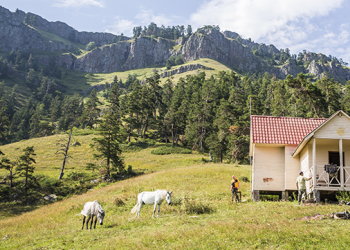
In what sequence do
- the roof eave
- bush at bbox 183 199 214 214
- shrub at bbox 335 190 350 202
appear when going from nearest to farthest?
bush at bbox 183 199 214 214
shrub at bbox 335 190 350 202
the roof eave

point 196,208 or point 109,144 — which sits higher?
point 109,144

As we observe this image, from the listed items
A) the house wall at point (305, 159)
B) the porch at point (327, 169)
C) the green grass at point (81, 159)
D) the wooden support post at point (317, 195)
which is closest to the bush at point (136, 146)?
the green grass at point (81, 159)

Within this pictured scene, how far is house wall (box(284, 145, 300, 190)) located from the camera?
21.7 m

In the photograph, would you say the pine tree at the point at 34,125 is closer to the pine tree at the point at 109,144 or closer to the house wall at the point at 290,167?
the pine tree at the point at 109,144

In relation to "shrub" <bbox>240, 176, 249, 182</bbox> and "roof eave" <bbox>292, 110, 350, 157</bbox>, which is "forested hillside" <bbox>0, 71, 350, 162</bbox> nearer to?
"shrub" <bbox>240, 176, 249, 182</bbox>

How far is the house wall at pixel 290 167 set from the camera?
→ 2172 centimetres

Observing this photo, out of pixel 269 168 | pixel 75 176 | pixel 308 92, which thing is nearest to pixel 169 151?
pixel 75 176

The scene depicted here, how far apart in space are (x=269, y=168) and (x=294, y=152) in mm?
2457

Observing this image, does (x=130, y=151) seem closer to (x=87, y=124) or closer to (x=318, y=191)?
(x=87, y=124)

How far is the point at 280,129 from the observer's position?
75.6 ft

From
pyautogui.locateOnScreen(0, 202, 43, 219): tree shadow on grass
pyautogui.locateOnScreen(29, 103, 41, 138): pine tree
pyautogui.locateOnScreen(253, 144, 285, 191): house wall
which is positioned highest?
pyautogui.locateOnScreen(29, 103, 41, 138): pine tree

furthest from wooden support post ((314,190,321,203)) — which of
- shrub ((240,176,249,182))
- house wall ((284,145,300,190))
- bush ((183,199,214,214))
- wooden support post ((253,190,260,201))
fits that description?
shrub ((240,176,249,182))

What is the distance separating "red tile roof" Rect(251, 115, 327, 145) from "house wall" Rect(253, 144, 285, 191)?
0.92m

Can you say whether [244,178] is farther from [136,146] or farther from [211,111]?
[211,111]
